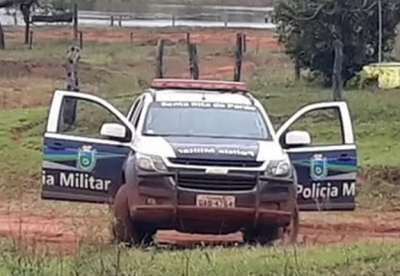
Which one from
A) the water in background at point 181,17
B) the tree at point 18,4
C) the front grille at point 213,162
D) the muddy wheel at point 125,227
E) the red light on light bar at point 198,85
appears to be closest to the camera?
the front grille at point 213,162

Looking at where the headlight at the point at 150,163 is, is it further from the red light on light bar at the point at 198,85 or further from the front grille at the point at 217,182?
the red light on light bar at the point at 198,85

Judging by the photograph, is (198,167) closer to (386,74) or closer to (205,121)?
(205,121)

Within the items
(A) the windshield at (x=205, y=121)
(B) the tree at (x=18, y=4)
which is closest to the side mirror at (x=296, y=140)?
(A) the windshield at (x=205, y=121)

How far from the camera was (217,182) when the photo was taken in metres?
11.6

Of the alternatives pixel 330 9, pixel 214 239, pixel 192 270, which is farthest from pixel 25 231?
pixel 330 9

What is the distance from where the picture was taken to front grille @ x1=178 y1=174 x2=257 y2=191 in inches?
457

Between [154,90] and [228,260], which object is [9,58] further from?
[228,260]

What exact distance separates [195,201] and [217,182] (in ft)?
0.92

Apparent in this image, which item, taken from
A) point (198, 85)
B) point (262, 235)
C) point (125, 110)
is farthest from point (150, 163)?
point (125, 110)

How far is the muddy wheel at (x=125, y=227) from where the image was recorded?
1198cm

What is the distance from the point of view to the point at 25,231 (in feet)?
44.0

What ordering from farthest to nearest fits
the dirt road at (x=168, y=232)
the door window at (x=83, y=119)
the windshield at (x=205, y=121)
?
the door window at (x=83, y=119)
the dirt road at (x=168, y=232)
the windshield at (x=205, y=121)

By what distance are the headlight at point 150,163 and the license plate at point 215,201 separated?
17.4 inches

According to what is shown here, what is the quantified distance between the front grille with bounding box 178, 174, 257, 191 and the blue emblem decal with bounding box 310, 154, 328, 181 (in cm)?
163
